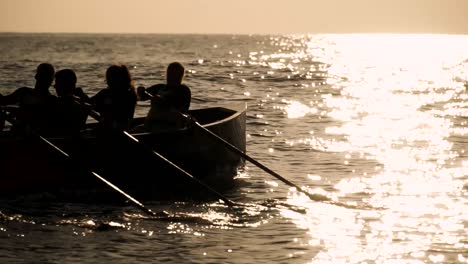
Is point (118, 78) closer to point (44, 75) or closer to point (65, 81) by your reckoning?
point (65, 81)

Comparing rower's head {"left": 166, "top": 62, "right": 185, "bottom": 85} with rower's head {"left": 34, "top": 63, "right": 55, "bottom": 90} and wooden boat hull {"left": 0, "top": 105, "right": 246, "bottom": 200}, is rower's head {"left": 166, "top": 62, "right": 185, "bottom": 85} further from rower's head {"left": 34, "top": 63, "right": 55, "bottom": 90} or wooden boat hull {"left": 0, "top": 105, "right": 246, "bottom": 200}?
rower's head {"left": 34, "top": 63, "right": 55, "bottom": 90}

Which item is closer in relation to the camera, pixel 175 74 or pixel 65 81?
pixel 65 81

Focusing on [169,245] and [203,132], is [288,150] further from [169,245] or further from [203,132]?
[169,245]

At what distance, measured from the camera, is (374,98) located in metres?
45.4

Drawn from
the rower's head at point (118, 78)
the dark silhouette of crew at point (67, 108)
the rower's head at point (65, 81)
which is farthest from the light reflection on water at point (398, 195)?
the rower's head at point (65, 81)

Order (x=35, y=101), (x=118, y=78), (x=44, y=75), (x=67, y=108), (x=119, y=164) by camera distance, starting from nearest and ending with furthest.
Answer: (x=44, y=75) < (x=35, y=101) < (x=118, y=78) < (x=119, y=164) < (x=67, y=108)

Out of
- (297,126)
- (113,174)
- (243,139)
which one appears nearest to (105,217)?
(113,174)

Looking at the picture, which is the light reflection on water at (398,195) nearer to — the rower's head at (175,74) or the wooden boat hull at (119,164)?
the wooden boat hull at (119,164)

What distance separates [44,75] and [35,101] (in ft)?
1.38

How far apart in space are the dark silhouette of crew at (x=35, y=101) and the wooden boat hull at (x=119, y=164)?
1.24ft

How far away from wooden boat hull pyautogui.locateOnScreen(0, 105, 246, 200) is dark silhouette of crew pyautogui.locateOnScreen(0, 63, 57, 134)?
0.38m

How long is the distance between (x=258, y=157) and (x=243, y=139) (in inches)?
98.0

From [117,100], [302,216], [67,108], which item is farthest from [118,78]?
[302,216]

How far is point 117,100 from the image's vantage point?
15.2 m
